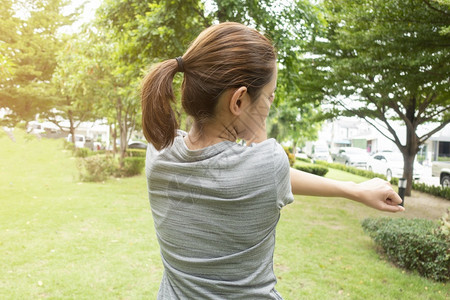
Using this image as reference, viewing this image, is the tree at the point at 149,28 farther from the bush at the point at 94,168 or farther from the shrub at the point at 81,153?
the shrub at the point at 81,153

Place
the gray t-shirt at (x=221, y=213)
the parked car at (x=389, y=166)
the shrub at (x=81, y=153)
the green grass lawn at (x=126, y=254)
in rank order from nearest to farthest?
the gray t-shirt at (x=221, y=213) < the green grass lawn at (x=126, y=254) < the parked car at (x=389, y=166) < the shrub at (x=81, y=153)

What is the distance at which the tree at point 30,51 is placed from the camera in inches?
585

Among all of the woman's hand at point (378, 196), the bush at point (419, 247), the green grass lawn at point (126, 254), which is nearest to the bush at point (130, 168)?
the green grass lawn at point (126, 254)

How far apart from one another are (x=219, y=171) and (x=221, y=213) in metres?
0.11

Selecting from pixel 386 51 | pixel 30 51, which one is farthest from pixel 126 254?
pixel 30 51

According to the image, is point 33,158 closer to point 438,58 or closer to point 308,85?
point 308,85

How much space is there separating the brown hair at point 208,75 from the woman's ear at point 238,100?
2cm

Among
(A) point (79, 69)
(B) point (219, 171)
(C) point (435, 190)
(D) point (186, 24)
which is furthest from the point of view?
(A) point (79, 69)

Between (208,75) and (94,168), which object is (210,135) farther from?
(94,168)

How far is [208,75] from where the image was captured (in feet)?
3.02

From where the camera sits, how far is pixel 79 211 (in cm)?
859

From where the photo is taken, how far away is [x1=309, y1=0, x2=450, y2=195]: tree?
649 cm

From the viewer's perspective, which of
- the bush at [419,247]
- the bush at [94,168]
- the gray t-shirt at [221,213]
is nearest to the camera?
the gray t-shirt at [221,213]

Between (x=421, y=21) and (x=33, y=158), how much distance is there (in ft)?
69.1
